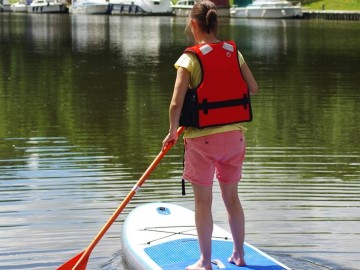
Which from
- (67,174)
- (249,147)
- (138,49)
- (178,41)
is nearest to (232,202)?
(67,174)

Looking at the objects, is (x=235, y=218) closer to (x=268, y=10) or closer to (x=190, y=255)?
(x=190, y=255)

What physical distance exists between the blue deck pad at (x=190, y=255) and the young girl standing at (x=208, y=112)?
0.81ft

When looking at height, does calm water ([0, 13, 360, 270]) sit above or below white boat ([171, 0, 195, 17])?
above

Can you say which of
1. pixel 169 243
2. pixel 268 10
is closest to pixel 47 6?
pixel 268 10

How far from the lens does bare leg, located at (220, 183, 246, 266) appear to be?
8125 mm

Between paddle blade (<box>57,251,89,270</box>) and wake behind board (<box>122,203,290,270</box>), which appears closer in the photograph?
Answer: wake behind board (<box>122,203,290,270</box>)

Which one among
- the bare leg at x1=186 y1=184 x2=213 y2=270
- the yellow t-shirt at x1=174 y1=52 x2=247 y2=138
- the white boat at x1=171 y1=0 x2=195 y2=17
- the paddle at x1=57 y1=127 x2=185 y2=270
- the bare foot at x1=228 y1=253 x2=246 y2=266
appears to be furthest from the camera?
the white boat at x1=171 y1=0 x2=195 y2=17

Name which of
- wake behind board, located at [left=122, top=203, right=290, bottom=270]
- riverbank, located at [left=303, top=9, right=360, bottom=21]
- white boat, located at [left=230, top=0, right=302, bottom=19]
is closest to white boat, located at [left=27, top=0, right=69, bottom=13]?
white boat, located at [left=230, top=0, right=302, bottom=19]

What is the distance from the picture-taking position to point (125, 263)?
9.19 m

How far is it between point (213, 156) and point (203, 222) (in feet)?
1.78

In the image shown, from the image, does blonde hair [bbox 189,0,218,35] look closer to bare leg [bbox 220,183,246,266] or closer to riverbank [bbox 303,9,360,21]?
bare leg [bbox 220,183,246,266]

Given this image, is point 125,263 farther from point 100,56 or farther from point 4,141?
point 100,56

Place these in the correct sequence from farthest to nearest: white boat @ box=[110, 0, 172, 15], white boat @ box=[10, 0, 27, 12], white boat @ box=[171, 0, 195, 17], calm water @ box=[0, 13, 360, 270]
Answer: white boat @ box=[10, 0, 27, 12]
white boat @ box=[110, 0, 172, 15]
white boat @ box=[171, 0, 195, 17]
calm water @ box=[0, 13, 360, 270]

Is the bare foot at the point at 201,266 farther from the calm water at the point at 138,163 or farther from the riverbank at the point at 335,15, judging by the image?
the riverbank at the point at 335,15
